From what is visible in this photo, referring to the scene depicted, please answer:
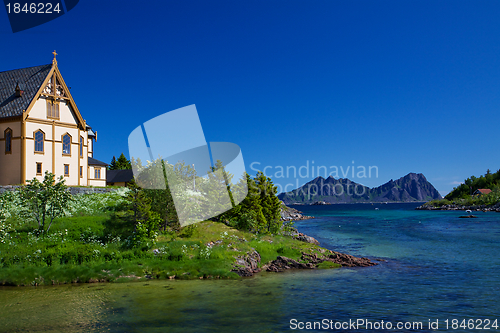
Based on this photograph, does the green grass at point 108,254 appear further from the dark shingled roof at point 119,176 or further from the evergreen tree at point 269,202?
the dark shingled roof at point 119,176

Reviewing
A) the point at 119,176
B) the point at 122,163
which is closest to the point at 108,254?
the point at 119,176

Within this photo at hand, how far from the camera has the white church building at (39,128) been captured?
4325cm

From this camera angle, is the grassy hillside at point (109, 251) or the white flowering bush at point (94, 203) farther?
the white flowering bush at point (94, 203)

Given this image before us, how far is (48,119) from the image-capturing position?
1799 inches

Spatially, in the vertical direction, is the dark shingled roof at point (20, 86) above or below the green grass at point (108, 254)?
above

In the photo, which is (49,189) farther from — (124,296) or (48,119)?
(48,119)

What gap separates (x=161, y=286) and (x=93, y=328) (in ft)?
24.0

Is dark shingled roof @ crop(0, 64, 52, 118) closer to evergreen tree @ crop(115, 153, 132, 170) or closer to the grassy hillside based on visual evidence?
the grassy hillside

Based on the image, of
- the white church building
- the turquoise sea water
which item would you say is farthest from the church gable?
the turquoise sea water

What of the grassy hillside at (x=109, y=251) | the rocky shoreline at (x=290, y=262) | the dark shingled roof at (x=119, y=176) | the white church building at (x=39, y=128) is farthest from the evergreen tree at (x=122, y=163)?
the rocky shoreline at (x=290, y=262)

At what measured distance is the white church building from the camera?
142 feet

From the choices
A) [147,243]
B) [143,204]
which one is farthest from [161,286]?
[143,204]

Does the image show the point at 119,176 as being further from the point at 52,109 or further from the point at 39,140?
the point at 39,140

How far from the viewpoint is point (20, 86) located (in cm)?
4644
